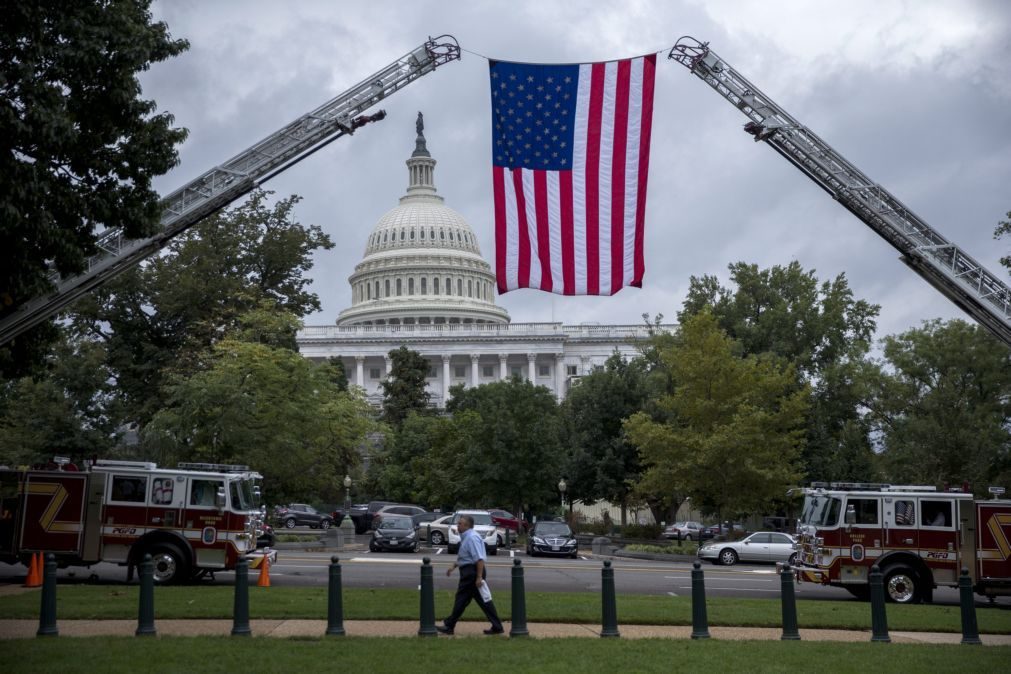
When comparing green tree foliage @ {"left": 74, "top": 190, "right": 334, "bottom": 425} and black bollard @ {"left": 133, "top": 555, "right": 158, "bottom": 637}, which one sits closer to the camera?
black bollard @ {"left": 133, "top": 555, "right": 158, "bottom": 637}

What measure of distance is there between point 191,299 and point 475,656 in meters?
40.2

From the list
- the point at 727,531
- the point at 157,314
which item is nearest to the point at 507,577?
the point at 727,531

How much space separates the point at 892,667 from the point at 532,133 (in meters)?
12.3

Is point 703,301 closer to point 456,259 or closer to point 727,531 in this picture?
point 727,531

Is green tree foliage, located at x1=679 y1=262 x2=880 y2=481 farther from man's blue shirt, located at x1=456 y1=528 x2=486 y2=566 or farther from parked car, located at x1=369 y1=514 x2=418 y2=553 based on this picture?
man's blue shirt, located at x1=456 y1=528 x2=486 y2=566

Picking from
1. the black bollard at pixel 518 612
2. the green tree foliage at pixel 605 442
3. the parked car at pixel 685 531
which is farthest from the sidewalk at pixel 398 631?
the green tree foliage at pixel 605 442

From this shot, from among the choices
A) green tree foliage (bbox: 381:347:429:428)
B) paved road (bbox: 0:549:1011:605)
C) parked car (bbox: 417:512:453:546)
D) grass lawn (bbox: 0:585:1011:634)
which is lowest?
grass lawn (bbox: 0:585:1011:634)

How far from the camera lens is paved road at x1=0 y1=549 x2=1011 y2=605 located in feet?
82.6

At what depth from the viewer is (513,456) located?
2363 inches

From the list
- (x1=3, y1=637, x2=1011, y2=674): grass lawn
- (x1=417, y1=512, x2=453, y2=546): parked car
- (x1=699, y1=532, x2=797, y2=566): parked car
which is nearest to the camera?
(x1=3, y1=637, x2=1011, y2=674): grass lawn

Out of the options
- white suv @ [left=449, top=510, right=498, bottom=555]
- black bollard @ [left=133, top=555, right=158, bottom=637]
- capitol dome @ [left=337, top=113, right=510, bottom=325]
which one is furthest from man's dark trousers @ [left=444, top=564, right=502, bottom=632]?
capitol dome @ [left=337, top=113, right=510, bottom=325]

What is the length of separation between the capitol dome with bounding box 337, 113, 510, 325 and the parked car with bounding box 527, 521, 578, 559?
120398mm

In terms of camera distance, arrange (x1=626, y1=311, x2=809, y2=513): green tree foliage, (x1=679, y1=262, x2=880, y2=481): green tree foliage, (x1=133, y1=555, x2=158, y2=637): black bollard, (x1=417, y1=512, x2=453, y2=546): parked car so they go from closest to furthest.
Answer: (x1=133, y1=555, x2=158, y2=637): black bollard → (x1=626, y1=311, x2=809, y2=513): green tree foliage → (x1=417, y1=512, x2=453, y2=546): parked car → (x1=679, y1=262, x2=880, y2=481): green tree foliage

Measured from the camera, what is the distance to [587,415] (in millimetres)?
60875
